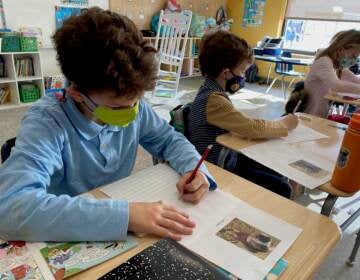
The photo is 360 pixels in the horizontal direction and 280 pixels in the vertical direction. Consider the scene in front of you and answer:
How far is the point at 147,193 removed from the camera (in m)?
0.78

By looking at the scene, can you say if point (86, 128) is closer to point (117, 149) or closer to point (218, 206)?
point (117, 149)

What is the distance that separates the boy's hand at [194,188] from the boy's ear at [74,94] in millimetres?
339

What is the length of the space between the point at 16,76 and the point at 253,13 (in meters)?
4.63

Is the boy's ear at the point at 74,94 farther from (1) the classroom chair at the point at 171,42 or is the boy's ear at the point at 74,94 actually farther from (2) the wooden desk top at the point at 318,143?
(1) the classroom chair at the point at 171,42

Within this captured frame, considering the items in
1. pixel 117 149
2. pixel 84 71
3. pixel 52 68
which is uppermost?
pixel 84 71

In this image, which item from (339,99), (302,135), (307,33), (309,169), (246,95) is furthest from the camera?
(307,33)

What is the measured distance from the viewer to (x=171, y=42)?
4.18 m

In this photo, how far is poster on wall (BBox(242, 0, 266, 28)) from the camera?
5922 millimetres

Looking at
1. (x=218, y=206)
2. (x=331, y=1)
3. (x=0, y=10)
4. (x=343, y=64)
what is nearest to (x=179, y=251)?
(x=218, y=206)

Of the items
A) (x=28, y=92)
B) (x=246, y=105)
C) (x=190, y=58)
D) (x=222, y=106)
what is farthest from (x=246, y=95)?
(x=222, y=106)

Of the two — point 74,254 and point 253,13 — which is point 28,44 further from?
Result: point 253,13

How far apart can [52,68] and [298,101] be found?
3481 mm

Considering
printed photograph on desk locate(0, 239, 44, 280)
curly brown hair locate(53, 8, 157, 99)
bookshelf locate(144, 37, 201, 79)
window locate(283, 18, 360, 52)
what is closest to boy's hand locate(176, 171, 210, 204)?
curly brown hair locate(53, 8, 157, 99)

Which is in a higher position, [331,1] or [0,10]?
[331,1]
